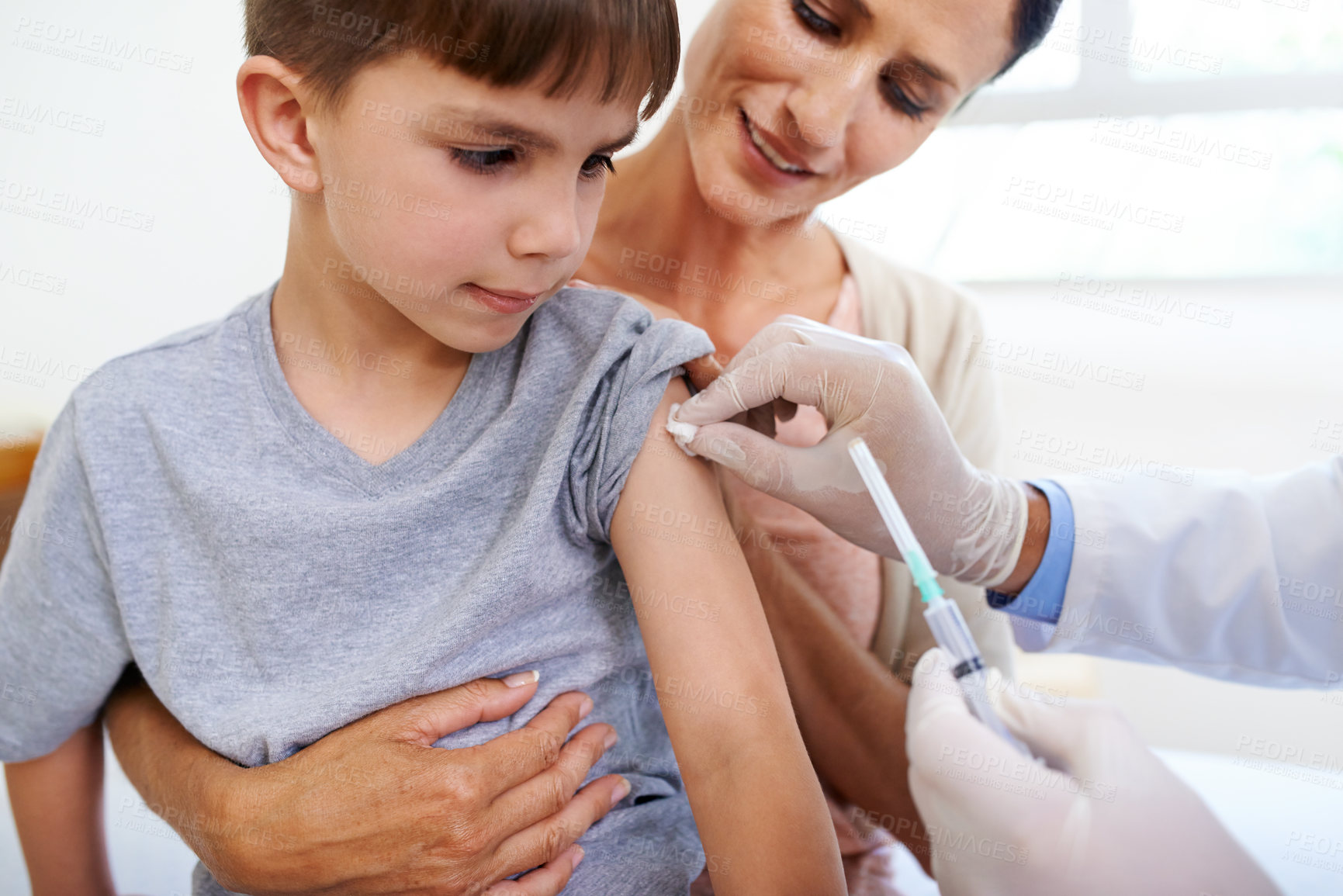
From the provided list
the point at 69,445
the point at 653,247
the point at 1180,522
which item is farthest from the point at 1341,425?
the point at 69,445

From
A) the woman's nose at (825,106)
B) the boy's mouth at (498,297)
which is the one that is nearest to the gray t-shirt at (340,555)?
the boy's mouth at (498,297)

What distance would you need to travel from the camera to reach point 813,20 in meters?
1.11

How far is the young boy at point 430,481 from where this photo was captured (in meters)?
0.82

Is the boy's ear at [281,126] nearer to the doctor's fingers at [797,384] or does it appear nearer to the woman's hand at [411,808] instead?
the doctor's fingers at [797,384]

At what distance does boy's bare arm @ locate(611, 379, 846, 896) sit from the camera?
829 millimetres

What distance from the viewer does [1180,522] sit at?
3.67ft

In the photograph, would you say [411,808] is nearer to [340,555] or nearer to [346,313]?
[340,555]

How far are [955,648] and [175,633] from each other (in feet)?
2.77

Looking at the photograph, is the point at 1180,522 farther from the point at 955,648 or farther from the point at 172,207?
the point at 172,207

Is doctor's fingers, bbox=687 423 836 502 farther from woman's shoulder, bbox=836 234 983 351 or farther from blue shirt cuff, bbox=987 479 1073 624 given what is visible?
woman's shoulder, bbox=836 234 983 351

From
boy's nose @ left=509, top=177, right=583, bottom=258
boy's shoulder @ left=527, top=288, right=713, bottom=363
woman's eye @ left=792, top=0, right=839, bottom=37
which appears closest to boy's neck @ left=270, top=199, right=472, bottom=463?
boy's shoulder @ left=527, top=288, right=713, bottom=363

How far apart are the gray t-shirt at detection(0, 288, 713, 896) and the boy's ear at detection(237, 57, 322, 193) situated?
233 mm

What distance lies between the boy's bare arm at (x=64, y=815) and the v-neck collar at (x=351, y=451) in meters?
0.56

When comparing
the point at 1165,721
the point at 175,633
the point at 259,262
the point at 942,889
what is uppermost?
the point at 259,262
